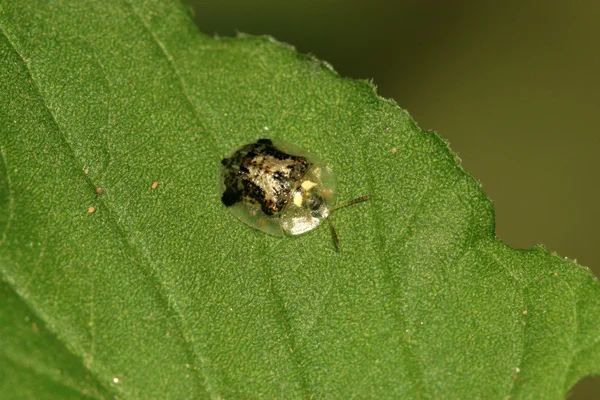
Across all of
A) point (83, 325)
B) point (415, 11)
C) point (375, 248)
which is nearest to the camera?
point (83, 325)

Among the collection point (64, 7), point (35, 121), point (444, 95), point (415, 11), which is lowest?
point (35, 121)

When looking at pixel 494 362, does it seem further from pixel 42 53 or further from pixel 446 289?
pixel 42 53

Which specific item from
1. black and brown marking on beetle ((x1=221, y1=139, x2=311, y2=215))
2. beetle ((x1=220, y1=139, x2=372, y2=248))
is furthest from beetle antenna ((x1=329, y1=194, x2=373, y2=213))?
black and brown marking on beetle ((x1=221, y1=139, x2=311, y2=215))

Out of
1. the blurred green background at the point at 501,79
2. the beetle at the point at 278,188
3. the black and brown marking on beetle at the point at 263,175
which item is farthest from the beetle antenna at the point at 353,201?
the blurred green background at the point at 501,79

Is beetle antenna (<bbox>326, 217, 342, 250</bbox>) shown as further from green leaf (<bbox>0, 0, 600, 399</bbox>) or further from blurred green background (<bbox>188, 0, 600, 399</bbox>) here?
blurred green background (<bbox>188, 0, 600, 399</bbox>)

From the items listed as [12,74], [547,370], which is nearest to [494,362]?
[547,370]

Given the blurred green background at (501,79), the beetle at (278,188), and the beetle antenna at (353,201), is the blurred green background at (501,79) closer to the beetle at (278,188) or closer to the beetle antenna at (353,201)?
the beetle at (278,188)
